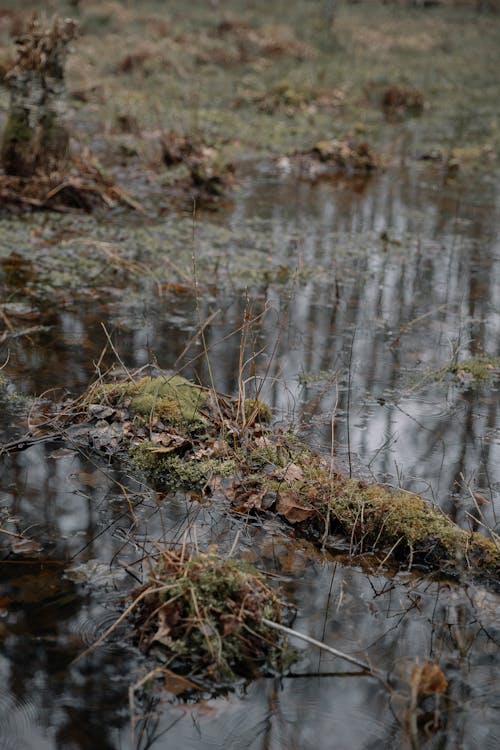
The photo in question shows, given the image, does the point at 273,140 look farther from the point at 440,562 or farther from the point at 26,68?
the point at 440,562

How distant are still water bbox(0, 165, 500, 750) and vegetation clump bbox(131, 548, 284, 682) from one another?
0.38ft

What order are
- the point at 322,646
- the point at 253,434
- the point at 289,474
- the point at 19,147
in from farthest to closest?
the point at 19,147
the point at 253,434
the point at 289,474
the point at 322,646

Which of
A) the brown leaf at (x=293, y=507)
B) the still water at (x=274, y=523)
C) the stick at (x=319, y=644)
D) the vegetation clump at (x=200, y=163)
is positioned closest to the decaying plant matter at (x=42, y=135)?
the vegetation clump at (x=200, y=163)

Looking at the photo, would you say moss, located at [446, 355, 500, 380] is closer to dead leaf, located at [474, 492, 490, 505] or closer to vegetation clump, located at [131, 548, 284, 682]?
dead leaf, located at [474, 492, 490, 505]

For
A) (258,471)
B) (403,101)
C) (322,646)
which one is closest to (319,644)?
(322,646)

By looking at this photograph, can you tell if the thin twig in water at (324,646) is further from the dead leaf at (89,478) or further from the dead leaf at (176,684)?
the dead leaf at (89,478)

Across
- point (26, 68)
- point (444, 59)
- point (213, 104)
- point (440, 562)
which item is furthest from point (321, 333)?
point (444, 59)

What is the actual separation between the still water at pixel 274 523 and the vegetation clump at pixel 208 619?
115 mm

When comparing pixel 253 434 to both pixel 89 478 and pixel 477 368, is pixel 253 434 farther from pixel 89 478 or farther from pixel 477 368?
pixel 477 368

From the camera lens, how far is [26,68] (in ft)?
33.9

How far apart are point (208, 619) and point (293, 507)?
1.28m

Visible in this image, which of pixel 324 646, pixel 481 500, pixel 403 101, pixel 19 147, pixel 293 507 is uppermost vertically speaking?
pixel 403 101

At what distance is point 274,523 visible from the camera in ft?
15.4

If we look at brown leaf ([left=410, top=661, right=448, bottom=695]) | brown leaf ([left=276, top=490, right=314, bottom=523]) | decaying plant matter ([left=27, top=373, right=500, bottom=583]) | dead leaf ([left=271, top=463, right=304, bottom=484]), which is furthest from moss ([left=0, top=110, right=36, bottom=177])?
brown leaf ([left=410, top=661, right=448, bottom=695])
